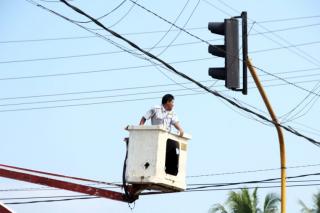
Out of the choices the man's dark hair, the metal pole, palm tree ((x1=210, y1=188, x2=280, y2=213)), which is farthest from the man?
palm tree ((x1=210, y1=188, x2=280, y2=213))

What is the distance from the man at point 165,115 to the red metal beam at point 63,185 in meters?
1.10

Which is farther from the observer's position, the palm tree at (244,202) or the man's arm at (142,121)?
the palm tree at (244,202)

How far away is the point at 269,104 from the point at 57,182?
437 cm

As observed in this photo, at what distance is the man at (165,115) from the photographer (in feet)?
48.2

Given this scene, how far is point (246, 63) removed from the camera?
16.3 metres

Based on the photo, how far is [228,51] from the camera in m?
15.7

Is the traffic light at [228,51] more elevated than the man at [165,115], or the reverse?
the traffic light at [228,51]

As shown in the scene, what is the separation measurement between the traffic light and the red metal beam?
244cm

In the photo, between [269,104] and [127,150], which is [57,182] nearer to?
[127,150]

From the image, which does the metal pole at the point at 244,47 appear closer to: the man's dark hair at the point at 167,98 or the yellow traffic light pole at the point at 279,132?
the yellow traffic light pole at the point at 279,132

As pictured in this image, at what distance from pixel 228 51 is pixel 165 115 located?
5.33ft

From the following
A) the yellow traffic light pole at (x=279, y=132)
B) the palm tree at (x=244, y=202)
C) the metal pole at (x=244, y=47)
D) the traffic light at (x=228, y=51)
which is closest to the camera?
the traffic light at (x=228, y=51)

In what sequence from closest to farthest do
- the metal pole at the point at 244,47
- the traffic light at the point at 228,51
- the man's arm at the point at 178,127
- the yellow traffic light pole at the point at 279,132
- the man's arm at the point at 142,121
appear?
the man's arm at the point at 178,127 < the man's arm at the point at 142,121 < the traffic light at the point at 228,51 < the metal pole at the point at 244,47 < the yellow traffic light pole at the point at 279,132

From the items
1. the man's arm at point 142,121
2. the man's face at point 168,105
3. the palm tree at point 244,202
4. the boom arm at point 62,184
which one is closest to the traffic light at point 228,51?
the man's face at point 168,105
